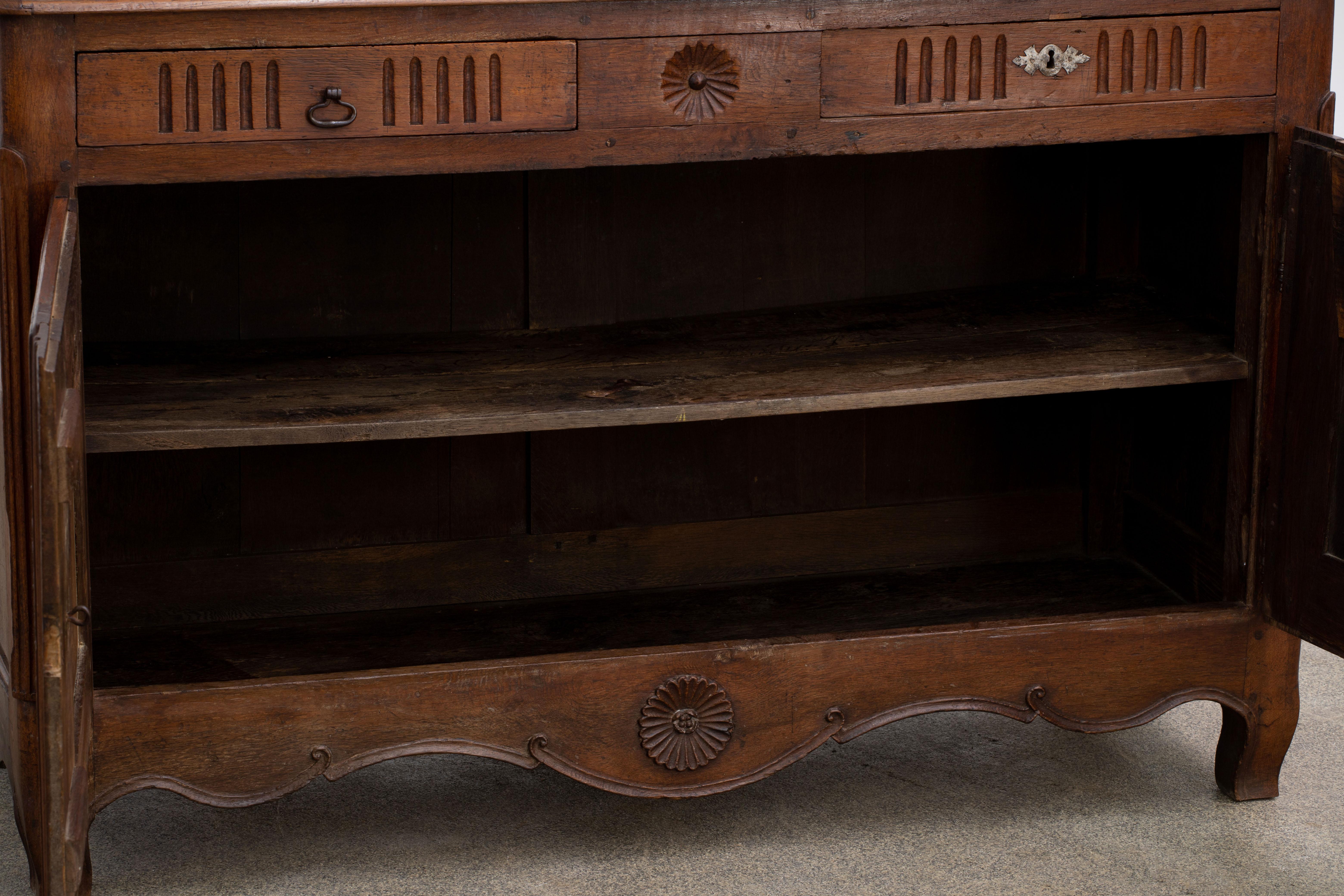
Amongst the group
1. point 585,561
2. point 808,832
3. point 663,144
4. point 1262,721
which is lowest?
point 808,832

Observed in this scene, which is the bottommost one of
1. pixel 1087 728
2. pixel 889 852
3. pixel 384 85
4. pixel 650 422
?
pixel 889 852

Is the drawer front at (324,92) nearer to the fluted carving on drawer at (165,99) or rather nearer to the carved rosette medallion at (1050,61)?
the fluted carving on drawer at (165,99)

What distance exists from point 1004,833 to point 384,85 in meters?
1.39

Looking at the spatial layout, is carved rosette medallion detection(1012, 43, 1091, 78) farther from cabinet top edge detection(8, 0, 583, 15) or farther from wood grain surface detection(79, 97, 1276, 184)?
cabinet top edge detection(8, 0, 583, 15)

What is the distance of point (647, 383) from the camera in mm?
2232

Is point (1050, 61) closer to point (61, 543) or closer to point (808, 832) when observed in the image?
point (808, 832)

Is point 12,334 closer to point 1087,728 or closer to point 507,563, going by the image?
point 507,563

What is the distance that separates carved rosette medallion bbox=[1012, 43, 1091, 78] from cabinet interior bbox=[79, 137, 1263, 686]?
426 mm

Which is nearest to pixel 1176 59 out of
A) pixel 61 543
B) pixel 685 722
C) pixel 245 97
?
pixel 685 722

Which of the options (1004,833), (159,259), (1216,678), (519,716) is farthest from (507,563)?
(1216,678)

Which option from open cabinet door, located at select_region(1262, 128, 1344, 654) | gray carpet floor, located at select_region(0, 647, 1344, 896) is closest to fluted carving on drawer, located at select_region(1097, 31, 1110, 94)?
open cabinet door, located at select_region(1262, 128, 1344, 654)

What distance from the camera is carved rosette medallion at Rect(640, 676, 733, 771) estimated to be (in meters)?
2.15

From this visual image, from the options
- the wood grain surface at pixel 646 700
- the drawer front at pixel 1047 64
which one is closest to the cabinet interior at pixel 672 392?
the wood grain surface at pixel 646 700

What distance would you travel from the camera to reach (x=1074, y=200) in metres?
2.77
